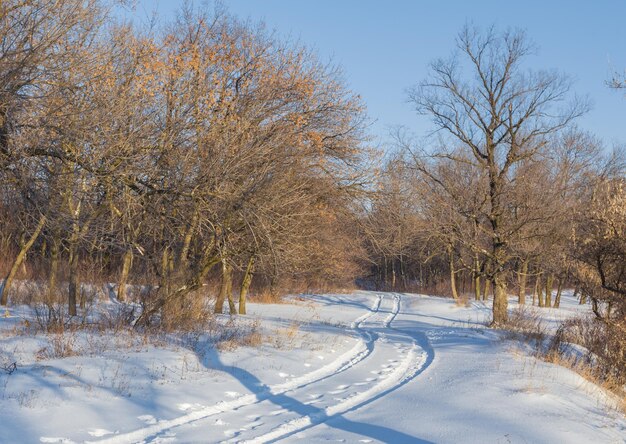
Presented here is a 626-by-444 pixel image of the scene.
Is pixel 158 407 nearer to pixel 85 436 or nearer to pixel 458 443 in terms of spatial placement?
pixel 85 436

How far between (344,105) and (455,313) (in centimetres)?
1665

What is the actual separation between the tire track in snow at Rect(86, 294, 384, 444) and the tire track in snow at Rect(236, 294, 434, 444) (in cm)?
98

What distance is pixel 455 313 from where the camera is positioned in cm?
3070

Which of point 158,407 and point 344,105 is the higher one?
point 344,105

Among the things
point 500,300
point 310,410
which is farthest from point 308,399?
point 500,300

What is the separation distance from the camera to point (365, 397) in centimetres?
884

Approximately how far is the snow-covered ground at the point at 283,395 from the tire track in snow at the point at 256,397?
2cm

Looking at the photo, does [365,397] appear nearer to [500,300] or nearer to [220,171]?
[220,171]

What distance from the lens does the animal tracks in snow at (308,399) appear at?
6809 mm

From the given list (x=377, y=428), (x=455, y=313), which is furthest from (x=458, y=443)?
(x=455, y=313)

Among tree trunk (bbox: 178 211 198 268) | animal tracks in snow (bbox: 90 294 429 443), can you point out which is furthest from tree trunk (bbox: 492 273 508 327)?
tree trunk (bbox: 178 211 198 268)

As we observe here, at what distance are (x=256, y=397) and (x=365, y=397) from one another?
156 cm

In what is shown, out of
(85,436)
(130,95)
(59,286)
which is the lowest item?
(85,436)

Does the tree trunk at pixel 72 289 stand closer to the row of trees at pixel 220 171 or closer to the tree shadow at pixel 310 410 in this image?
the row of trees at pixel 220 171
